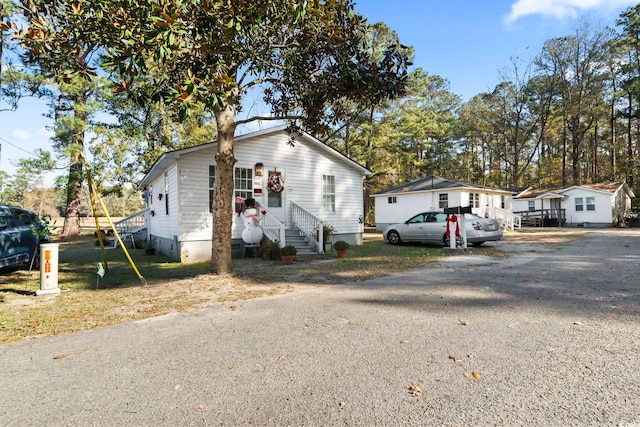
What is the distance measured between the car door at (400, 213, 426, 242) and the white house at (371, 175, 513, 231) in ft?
31.8

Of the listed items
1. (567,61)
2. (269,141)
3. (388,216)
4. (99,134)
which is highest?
(567,61)

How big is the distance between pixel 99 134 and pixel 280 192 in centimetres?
1539

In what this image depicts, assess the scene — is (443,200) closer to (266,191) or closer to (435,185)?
(435,185)

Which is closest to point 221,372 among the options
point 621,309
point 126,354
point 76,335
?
point 126,354

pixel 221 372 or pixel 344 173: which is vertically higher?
pixel 344 173

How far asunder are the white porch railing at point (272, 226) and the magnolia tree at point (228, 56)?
353 cm

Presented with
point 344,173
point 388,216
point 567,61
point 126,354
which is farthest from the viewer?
point 567,61

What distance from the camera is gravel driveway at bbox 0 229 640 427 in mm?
2293

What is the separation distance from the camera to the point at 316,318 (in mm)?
4406

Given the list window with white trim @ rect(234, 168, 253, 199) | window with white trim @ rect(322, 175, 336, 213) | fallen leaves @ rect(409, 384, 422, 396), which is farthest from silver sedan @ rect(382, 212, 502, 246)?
fallen leaves @ rect(409, 384, 422, 396)

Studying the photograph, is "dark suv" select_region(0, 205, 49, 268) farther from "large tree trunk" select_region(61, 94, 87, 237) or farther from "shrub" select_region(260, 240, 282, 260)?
"large tree trunk" select_region(61, 94, 87, 237)

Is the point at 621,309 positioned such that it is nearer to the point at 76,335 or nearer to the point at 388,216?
the point at 76,335

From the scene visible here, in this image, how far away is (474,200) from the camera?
2378cm

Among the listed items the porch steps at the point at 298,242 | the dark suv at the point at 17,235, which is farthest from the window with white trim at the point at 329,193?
the dark suv at the point at 17,235
